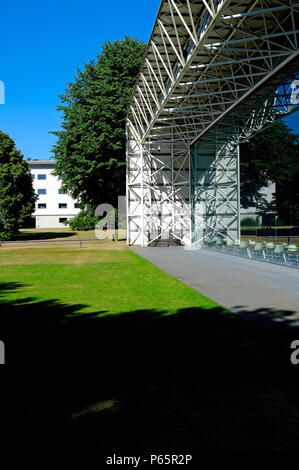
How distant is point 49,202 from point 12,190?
122 ft

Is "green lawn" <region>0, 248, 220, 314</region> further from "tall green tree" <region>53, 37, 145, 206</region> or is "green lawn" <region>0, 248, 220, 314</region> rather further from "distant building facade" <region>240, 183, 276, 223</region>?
"tall green tree" <region>53, 37, 145, 206</region>

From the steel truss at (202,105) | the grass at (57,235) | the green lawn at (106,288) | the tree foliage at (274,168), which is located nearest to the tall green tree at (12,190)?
the grass at (57,235)

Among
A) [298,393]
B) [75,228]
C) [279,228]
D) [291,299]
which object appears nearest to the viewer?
[298,393]

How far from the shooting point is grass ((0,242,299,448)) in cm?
349

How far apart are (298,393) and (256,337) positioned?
2020 mm

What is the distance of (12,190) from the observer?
131ft

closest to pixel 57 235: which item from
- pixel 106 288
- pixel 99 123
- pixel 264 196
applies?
pixel 99 123

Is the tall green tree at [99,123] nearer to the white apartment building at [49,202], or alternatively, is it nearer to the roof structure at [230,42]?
the roof structure at [230,42]

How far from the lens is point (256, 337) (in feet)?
20.6

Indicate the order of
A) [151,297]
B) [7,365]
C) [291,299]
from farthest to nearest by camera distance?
[151,297]
[291,299]
[7,365]

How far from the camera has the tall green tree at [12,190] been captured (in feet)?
127

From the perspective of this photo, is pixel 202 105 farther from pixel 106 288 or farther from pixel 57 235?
pixel 57 235
